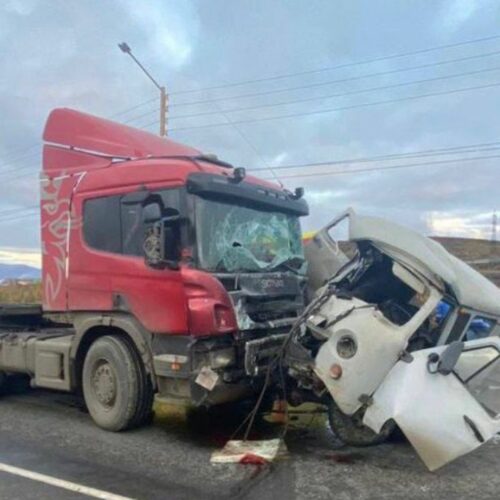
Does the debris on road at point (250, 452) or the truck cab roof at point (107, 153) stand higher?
the truck cab roof at point (107, 153)

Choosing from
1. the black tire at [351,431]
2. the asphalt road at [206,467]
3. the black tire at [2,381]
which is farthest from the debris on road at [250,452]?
the black tire at [2,381]

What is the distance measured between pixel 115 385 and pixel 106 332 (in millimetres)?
604

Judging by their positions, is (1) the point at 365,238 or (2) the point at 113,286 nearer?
(1) the point at 365,238

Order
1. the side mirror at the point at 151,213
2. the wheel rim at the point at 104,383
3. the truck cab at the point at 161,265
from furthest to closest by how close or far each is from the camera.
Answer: the wheel rim at the point at 104,383 → the side mirror at the point at 151,213 → the truck cab at the point at 161,265

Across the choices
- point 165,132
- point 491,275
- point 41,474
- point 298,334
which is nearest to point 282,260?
point 298,334

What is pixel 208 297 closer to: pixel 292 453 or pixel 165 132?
pixel 292 453

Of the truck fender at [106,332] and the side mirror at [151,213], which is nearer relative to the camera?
the side mirror at [151,213]

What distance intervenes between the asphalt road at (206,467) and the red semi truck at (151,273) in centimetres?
44

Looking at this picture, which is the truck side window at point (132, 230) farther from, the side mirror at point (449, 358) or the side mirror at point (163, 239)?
the side mirror at point (449, 358)

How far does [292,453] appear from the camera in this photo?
562cm

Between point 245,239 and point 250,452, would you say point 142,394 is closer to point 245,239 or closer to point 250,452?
point 250,452

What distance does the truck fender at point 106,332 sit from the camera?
19.5ft

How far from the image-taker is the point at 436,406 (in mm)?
4777

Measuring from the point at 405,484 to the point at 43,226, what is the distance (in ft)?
15.7
